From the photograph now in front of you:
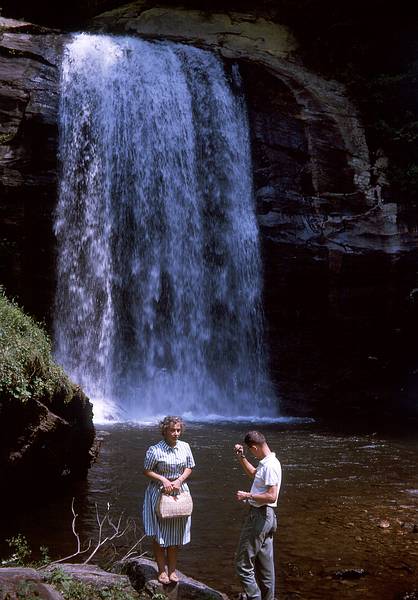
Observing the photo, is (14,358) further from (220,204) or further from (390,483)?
(220,204)

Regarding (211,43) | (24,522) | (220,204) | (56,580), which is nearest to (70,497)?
(24,522)

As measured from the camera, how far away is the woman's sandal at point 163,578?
4.54m

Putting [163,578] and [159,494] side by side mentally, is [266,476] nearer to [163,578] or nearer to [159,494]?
[159,494]

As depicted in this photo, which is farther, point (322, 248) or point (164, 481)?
point (322, 248)

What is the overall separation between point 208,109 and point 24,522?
15.0 meters

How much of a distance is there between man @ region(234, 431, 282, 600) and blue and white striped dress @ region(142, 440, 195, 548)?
51 centimetres

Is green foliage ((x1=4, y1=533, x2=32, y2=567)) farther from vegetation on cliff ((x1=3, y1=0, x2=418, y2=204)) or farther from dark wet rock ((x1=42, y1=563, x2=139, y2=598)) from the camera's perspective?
vegetation on cliff ((x1=3, y1=0, x2=418, y2=204))

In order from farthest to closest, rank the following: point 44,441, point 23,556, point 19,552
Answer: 1. point 44,441
2. point 19,552
3. point 23,556

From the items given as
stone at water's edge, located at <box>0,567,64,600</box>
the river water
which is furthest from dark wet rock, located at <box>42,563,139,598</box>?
the river water

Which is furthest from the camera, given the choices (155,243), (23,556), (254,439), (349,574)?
(155,243)

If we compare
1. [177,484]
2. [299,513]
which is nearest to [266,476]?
[177,484]

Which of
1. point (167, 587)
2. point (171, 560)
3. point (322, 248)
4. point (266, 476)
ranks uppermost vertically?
point (322, 248)

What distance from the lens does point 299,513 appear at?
7477 mm

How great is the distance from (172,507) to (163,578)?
0.52m
